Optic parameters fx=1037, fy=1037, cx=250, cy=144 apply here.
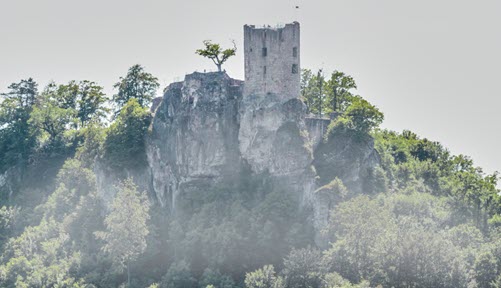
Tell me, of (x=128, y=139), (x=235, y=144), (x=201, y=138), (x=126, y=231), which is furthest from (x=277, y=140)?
(x=126, y=231)

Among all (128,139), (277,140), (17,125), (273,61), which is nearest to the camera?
(277,140)

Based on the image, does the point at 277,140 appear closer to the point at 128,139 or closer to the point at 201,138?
the point at 201,138

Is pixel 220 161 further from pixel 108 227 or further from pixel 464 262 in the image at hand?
pixel 464 262

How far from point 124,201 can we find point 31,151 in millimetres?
22543

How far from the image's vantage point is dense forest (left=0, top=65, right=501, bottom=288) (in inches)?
3066

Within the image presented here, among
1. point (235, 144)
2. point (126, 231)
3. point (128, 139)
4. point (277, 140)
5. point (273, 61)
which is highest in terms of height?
point (273, 61)

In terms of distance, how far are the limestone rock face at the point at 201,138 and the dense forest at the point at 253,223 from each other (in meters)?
1.90

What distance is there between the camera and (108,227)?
85000 millimetres

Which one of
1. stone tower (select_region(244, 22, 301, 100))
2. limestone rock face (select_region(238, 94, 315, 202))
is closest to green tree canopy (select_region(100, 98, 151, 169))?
limestone rock face (select_region(238, 94, 315, 202))

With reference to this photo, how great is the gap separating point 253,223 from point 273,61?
46.7 ft

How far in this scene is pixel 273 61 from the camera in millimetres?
87250

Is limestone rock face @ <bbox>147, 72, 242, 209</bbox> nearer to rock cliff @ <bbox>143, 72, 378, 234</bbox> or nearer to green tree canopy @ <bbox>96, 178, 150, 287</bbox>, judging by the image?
rock cliff @ <bbox>143, 72, 378, 234</bbox>

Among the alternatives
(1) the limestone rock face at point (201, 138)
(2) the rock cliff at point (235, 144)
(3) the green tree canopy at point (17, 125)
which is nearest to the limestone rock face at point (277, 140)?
(2) the rock cliff at point (235, 144)

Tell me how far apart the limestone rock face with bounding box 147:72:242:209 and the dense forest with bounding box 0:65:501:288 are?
74.9 inches
